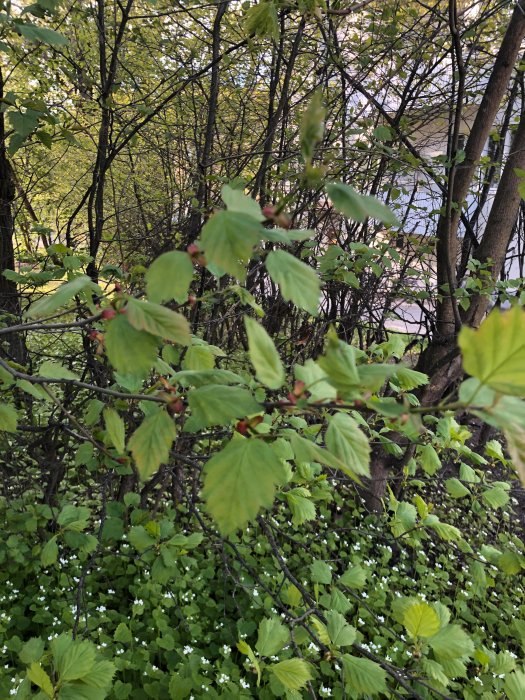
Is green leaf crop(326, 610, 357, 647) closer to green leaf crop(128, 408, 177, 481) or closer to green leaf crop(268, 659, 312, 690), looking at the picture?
green leaf crop(268, 659, 312, 690)

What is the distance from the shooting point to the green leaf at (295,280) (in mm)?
657

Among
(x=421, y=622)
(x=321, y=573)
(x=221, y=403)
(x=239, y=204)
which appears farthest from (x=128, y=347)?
(x=321, y=573)

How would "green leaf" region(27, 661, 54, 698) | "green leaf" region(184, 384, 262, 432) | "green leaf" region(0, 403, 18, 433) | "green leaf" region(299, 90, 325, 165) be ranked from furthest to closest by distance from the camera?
"green leaf" region(0, 403, 18, 433), "green leaf" region(27, 661, 54, 698), "green leaf" region(184, 384, 262, 432), "green leaf" region(299, 90, 325, 165)

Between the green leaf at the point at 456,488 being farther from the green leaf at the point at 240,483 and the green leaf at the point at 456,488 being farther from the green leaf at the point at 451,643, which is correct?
the green leaf at the point at 240,483

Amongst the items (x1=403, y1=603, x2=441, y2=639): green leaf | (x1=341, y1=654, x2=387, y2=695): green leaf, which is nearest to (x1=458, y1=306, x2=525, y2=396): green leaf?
(x1=403, y1=603, x2=441, y2=639): green leaf

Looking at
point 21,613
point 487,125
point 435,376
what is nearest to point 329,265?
point 435,376

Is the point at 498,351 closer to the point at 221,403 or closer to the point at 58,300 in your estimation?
the point at 221,403

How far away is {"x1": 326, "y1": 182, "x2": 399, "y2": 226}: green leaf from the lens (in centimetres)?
55

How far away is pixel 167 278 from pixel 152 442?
0.89 ft

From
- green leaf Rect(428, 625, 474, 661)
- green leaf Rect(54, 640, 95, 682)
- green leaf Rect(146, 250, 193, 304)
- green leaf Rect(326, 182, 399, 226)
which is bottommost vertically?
green leaf Rect(54, 640, 95, 682)

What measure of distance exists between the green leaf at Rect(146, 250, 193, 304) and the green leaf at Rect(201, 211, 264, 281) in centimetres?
6

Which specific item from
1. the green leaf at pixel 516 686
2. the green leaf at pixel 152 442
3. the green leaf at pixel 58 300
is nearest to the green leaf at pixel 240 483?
the green leaf at pixel 152 442

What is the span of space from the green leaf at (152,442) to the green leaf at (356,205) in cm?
43

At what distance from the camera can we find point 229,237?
1.94 ft
